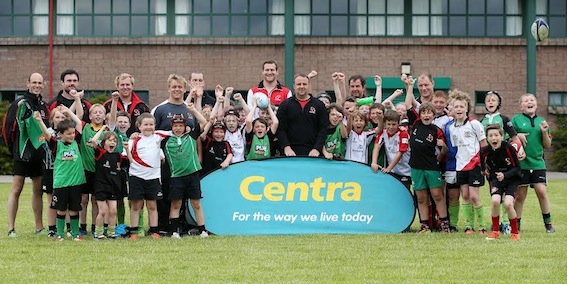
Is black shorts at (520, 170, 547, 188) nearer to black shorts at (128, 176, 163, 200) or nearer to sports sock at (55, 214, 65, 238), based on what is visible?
black shorts at (128, 176, 163, 200)

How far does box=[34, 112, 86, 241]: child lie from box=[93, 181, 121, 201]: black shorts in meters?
0.21

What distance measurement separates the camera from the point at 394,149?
13.8m

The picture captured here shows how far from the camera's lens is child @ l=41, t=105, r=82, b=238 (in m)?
12.7

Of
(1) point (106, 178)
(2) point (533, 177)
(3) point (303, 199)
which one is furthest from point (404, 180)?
(1) point (106, 178)

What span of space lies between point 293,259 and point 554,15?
28025mm

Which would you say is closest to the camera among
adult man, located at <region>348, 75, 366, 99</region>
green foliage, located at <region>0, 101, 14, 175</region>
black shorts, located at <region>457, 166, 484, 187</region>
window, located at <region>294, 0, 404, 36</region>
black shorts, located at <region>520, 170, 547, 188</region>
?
black shorts, located at <region>457, 166, 484, 187</region>

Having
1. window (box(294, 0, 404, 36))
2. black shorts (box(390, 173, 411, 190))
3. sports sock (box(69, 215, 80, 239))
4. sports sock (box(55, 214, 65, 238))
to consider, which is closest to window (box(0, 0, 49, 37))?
window (box(294, 0, 404, 36))

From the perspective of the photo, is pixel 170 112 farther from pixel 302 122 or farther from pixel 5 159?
pixel 5 159

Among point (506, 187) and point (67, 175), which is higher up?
point (67, 175)

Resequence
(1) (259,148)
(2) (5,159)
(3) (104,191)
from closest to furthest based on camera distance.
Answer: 1. (3) (104,191)
2. (1) (259,148)
3. (2) (5,159)

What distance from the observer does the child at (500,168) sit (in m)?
12.5

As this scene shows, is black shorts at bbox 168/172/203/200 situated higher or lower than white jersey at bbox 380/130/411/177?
lower

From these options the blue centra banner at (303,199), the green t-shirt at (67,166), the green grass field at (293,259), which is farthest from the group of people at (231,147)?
the green grass field at (293,259)

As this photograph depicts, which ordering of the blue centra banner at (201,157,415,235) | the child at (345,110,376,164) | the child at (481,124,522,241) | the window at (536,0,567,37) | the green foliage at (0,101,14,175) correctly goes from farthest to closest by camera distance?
the window at (536,0,567,37)
the green foliage at (0,101,14,175)
the child at (345,110,376,164)
the blue centra banner at (201,157,415,235)
the child at (481,124,522,241)
